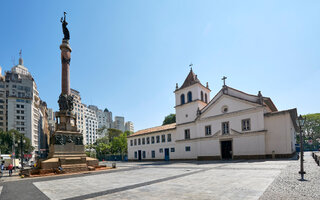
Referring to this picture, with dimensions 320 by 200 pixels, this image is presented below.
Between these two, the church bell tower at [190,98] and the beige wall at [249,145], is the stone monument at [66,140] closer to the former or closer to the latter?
the church bell tower at [190,98]

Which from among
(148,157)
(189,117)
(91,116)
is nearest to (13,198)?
(189,117)

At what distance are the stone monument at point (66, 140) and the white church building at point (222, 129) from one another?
690 inches

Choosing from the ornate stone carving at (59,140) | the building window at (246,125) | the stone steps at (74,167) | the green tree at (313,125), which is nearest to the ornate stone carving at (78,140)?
the ornate stone carving at (59,140)

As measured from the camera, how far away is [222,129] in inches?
1216

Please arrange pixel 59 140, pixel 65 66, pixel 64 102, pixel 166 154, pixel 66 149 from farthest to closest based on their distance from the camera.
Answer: pixel 166 154 < pixel 65 66 < pixel 64 102 < pixel 66 149 < pixel 59 140

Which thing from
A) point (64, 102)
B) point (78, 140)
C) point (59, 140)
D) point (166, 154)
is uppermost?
point (64, 102)

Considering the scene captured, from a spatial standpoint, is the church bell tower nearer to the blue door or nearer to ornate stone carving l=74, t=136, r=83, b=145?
the blue door

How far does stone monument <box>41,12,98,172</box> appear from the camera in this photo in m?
19.3

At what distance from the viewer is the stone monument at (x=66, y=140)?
63.5 ft

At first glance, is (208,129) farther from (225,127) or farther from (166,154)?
(166,154)

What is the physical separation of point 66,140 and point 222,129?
70.0 ft

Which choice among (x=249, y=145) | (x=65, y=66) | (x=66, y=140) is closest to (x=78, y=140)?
(x=66, y=140)

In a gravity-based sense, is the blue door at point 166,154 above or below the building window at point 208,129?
below

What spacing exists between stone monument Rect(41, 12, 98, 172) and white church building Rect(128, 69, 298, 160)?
17.5m
